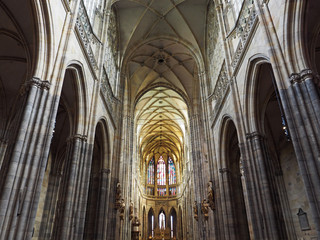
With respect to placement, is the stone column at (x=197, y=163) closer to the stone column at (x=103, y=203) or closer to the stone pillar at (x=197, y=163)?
the stone pillar at (x=197, y=163)

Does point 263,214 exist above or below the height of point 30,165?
below

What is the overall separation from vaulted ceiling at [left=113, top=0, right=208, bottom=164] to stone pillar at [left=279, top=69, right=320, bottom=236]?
1281cm

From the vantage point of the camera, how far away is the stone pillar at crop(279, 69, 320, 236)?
18.1 feet

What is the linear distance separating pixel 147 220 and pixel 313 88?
36842 mm

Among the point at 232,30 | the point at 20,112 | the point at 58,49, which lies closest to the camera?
the point at 20,112

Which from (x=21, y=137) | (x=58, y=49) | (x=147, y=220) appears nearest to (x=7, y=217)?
(x=21, y=137)

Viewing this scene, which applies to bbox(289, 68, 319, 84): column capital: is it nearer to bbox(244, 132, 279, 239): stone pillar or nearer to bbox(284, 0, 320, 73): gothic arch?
bbox(284, 0, 320, 73): gothic arch

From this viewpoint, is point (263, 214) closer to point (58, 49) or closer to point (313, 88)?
point (313, 88)

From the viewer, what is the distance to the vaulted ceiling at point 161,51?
17.7 meters

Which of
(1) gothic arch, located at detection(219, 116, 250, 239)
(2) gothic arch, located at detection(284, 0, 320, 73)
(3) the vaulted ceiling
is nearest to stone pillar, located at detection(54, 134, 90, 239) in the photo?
(1) gothic arch, located at detection(219, 116, 250, 239)

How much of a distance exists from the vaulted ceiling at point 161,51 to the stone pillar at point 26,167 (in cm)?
1174

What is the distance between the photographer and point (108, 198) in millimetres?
13055

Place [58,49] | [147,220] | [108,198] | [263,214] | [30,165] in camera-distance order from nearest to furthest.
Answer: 1. [30,165]
2. [58,49]
3. [263,214]
4. [108,198]
5. [147,220]

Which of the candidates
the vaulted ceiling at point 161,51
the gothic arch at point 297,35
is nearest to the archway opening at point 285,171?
the gothic arch at point 297,35
